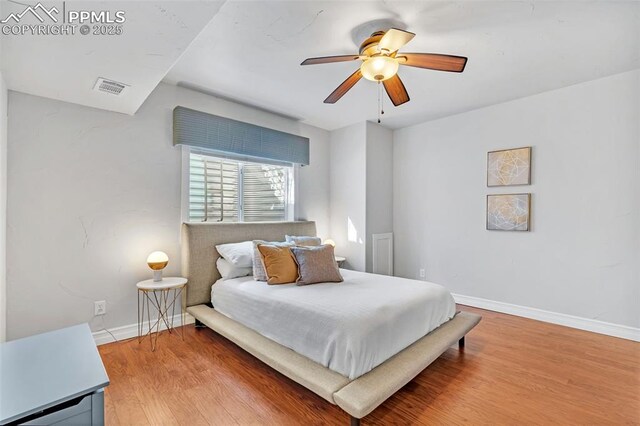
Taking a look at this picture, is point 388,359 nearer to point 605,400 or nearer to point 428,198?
point 605,400

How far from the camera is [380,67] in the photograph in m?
2.18

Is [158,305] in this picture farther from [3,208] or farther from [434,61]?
[434,61]

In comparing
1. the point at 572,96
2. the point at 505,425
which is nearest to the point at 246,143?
the point at 505,425

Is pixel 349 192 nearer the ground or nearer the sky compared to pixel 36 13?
nearer the ground

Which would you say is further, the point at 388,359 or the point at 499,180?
the point at 499,180

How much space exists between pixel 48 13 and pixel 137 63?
52 centimetres

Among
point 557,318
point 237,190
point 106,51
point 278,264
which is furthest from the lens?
point 237,190

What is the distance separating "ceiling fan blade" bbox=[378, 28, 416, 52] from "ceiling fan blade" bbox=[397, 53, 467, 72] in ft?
0.46

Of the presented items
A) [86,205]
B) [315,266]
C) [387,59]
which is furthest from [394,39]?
[86,205]

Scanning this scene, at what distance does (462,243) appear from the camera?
13.2 ft

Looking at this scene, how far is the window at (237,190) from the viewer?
3402mm

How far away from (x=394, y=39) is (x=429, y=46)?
71 cm

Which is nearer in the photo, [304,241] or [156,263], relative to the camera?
[156,263]

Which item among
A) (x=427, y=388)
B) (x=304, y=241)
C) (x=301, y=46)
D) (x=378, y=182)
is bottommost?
(x=427, y=388)
